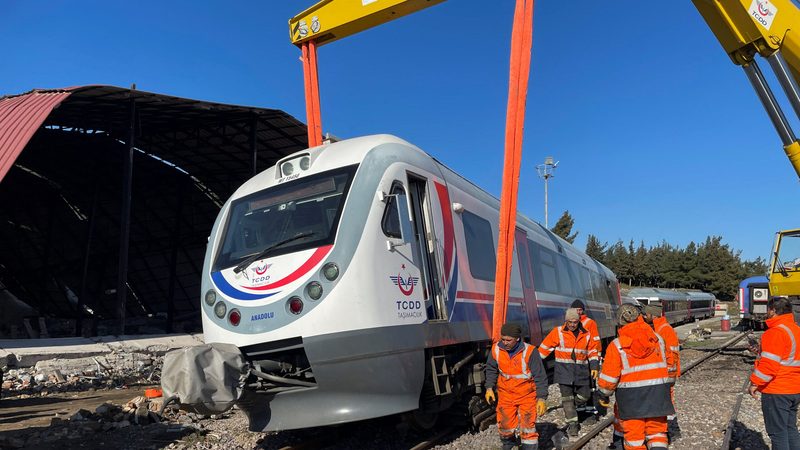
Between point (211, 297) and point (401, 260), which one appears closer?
point (401, 260)

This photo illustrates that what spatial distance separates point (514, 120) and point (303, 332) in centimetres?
373

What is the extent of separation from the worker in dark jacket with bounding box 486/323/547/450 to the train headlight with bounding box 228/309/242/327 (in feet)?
8.31

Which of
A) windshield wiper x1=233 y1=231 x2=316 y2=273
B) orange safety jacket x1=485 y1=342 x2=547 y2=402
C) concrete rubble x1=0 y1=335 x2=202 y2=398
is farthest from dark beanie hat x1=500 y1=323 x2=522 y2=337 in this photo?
concrete rubble x1=0 y1=335 x2=202 y2=398

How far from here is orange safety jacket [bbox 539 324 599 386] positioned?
7.77 meters

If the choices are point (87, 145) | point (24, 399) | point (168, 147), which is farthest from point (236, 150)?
point (24, 399)

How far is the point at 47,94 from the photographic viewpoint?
51.4ft

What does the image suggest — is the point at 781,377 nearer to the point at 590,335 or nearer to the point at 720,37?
the point at 590,335

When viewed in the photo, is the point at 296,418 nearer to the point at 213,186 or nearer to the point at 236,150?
the point at 236,150

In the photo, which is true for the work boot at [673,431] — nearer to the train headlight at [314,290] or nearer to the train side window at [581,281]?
the train headlight at [314,290]

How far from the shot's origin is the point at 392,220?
5.91 metres

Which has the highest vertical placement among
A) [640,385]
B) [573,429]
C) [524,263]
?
[524,263]

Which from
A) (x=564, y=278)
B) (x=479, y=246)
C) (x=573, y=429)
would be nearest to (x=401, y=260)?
(x=479, y=246)

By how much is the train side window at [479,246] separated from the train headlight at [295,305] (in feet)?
8.67

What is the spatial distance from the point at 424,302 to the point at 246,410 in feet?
6.79
